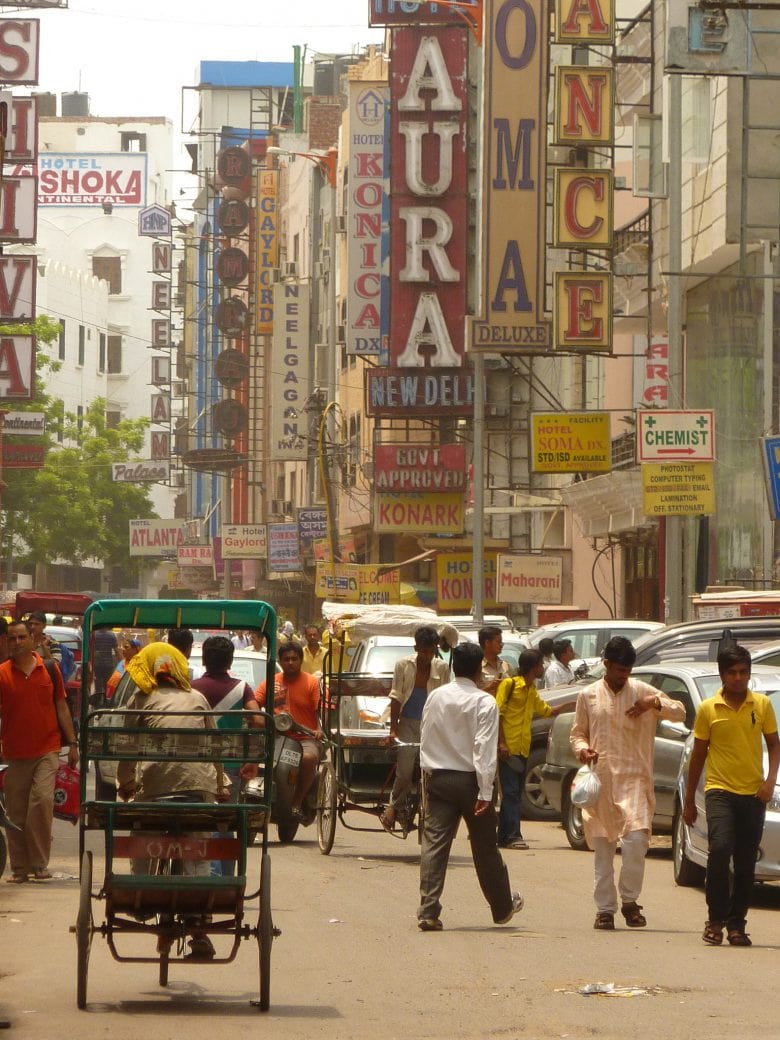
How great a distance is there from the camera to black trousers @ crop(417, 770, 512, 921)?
11.4 m

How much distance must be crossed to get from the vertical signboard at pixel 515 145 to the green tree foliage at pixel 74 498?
151 feet

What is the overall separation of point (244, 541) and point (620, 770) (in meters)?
60.7

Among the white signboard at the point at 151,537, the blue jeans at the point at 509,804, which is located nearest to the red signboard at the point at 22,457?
the white signboard at the point at 151,537

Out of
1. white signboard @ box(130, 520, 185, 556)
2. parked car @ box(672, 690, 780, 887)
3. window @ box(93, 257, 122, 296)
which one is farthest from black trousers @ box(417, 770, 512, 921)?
window @ box(93, 257, 122, 296)

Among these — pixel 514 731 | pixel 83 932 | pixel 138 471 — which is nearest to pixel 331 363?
pixel 514 731

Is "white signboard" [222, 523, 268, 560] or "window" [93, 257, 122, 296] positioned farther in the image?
"window" [93, 257, 122, 296]

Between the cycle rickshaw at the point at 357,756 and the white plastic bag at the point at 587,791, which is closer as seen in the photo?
the white plastic bag at the point at 587,791

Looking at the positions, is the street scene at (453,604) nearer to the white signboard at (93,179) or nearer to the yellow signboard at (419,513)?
the yellow signboard at (419,513)

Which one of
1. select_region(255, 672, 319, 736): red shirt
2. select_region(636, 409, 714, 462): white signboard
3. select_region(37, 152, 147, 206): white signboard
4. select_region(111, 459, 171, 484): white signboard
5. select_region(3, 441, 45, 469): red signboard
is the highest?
select_region(37, 152, 147, 206): white signboard

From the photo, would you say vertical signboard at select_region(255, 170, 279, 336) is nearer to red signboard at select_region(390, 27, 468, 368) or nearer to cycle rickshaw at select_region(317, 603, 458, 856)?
red signboard at select_region(390, 27, 468, 368)

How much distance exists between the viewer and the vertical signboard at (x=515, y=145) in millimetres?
37406

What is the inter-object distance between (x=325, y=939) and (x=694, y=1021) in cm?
305

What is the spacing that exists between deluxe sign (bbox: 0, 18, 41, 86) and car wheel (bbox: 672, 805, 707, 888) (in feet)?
119

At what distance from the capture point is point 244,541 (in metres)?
72.2
